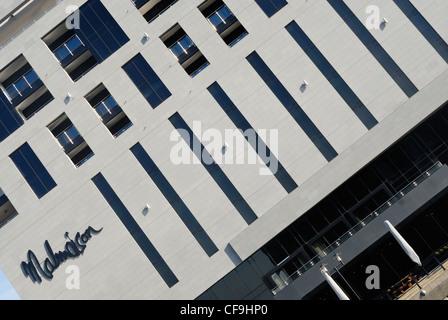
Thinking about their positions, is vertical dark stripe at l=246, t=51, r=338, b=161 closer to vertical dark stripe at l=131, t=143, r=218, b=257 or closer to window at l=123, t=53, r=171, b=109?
window at l=123, t=53, r=171, b=109

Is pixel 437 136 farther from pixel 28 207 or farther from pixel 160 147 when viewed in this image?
pixel 28 207

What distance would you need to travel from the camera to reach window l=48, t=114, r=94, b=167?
4822 centimetres

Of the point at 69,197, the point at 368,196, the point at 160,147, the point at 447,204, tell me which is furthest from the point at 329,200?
the point at 69,197

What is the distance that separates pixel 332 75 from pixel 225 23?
11008 mm

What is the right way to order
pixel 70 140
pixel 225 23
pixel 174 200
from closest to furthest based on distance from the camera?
pixel 174 200
pixel 225 23
pixel 70 140

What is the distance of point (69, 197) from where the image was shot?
155ft

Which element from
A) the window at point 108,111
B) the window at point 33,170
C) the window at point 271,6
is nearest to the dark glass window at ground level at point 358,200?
the window at point 271,6

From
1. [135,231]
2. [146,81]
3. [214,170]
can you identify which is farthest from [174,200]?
[146,81]

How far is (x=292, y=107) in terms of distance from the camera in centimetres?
4444

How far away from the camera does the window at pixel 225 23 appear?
4681 centimetres

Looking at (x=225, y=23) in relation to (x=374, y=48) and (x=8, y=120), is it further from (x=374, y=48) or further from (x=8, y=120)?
(x=8, y=120)

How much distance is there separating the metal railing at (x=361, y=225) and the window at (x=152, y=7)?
87.0 ft

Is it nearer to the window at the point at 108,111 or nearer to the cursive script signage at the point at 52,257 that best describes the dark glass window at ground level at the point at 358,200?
the cursive script signage at the point at 52,257

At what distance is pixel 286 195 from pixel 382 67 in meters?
13.7
